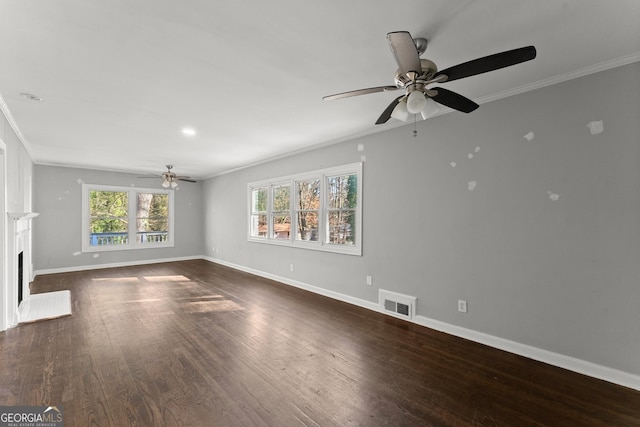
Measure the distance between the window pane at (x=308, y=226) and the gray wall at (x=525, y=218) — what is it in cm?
123

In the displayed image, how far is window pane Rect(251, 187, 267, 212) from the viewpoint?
6633mm

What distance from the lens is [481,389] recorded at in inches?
90.6

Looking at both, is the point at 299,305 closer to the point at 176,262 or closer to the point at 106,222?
the point at 176,262

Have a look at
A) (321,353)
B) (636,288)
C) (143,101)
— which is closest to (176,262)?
(143,101)

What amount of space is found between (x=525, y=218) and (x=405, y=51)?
7.20ft

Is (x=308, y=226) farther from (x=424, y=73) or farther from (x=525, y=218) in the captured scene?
(x=424, y=73)

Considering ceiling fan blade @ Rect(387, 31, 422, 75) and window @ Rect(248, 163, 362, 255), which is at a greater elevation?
ceiling fan blade @ Rect(387, 31, 422, 75)

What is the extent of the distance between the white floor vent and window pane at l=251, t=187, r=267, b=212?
3.56 m

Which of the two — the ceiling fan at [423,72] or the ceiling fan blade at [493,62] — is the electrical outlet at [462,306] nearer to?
the ceiling fan at [423,72]

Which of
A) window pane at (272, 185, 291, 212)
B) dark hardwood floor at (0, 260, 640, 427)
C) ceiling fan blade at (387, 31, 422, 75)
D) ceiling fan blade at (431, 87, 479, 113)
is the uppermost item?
ceiling fan blade at (387, 31, 422, 75)

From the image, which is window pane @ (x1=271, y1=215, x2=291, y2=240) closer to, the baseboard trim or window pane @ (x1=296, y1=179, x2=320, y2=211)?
window pane @ (x1=296, y1=179, x2=320, y2=211)

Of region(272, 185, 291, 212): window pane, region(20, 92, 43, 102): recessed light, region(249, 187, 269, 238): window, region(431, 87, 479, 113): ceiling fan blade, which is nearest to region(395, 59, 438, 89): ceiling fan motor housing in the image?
region(431, 87, 479, 113): ceiling fan blade

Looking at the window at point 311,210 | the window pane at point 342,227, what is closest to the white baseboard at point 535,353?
the window pane at point 342,227

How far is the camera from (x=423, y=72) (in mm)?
1927
